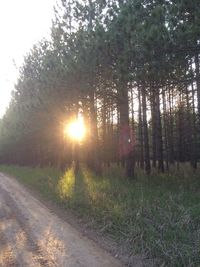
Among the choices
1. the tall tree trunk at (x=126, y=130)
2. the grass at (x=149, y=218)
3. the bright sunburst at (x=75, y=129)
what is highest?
the bright sunburst at (x=75, y=129)

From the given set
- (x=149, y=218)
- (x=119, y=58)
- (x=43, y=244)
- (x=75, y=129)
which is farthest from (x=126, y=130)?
(x=75, y=129)

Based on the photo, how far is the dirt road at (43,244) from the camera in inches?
335

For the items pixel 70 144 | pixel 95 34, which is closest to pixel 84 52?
pixel 95 34

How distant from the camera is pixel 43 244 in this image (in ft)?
32.6

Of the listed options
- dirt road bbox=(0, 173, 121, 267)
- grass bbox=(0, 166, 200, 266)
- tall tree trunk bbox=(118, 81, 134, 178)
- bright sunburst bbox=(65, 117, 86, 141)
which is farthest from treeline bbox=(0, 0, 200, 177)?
dirt road bbox=(0, 173, 121, 267)

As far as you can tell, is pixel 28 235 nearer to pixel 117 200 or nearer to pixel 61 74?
pixel 117 200

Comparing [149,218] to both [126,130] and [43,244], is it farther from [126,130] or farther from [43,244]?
[126,130]

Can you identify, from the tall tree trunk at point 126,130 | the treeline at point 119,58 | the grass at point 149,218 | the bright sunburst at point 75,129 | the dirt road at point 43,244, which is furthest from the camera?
the bright sunburst at point 75,129

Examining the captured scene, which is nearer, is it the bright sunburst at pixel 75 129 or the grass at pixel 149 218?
the grass at pixel 149 218

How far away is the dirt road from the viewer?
8508 millimetres

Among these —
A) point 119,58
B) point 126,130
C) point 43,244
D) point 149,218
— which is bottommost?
point 43,244

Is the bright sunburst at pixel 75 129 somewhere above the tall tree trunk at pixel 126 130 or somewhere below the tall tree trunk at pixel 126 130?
above

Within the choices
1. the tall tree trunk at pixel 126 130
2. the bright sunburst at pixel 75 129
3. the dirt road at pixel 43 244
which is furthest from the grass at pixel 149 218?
the bright sunburst at pixel 75 129

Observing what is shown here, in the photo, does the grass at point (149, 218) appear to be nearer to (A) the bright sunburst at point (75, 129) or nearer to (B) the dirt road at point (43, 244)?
(B) the dirt road at point (43, 244)
